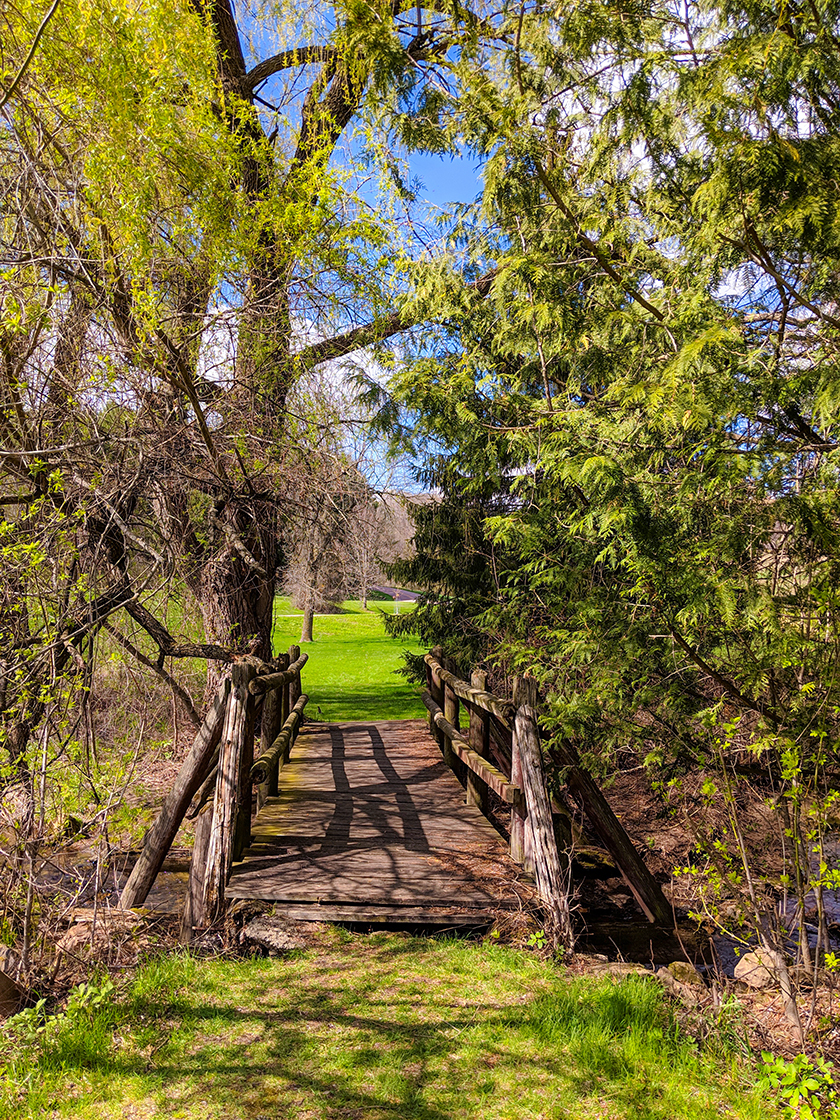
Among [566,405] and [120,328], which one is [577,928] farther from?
[120,328]

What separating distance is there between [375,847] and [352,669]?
61.7 feet

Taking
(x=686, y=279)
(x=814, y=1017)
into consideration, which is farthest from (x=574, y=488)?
(x=814, y=1017)

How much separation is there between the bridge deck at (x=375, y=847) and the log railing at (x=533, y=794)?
25 centimetres

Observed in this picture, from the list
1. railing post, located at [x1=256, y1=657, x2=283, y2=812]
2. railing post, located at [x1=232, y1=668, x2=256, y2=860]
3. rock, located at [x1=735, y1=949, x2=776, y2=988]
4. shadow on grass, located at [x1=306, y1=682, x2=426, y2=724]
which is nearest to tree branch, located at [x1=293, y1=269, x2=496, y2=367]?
railing post, located at [x1=232, y1=668, x2=256, y2=860]

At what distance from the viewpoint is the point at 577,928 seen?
538 cm

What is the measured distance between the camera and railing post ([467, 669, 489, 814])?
7285 millimetres

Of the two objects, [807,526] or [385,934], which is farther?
[385,934]

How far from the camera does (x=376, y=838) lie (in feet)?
20.9

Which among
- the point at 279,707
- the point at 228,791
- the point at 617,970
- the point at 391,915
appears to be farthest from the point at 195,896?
the point at 279,707

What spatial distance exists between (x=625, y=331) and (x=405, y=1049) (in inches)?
183

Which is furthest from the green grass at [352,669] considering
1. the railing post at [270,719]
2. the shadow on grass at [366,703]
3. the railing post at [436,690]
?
the railing post at [270,719]

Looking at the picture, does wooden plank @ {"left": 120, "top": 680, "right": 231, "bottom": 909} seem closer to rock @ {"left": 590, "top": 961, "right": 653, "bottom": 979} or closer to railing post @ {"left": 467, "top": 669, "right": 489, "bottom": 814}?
railing post @ {"left": 467, "top": 669, "right": 489, "bottom": 814}

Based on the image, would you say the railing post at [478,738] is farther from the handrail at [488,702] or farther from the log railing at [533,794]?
the handrail at [488,702]

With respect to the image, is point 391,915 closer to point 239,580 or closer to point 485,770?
point 485,770
